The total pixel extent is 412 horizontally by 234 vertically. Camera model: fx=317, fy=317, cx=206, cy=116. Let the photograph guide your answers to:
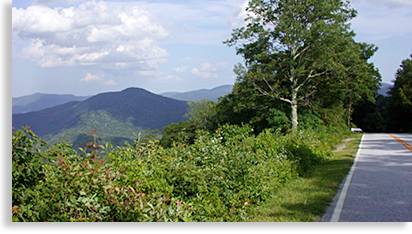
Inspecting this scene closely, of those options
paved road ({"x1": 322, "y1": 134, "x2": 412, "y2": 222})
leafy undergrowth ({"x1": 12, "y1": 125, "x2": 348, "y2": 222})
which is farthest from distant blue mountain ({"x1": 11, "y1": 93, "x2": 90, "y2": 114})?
paved road ({"x1": 322, "y1": 134, "x2": 412, "y2": 222})

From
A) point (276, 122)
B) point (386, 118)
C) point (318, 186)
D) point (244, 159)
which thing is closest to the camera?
point (244, 159)

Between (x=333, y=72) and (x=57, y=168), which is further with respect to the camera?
(x=333, y=72)

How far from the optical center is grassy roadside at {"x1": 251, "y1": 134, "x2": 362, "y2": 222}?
607cm

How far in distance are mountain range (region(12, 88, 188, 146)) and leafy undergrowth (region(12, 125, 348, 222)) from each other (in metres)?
79.3

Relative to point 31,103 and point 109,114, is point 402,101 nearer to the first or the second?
point 31,103

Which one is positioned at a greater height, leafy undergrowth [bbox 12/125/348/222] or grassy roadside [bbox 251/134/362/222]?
leafy undergrowth [bbox 12/125/348/222]

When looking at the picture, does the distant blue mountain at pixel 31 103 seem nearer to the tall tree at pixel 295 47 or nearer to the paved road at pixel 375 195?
the paved road at pixel 375 195

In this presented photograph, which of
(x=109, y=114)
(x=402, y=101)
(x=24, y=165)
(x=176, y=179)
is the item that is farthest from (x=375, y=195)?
(x=109, y=114)

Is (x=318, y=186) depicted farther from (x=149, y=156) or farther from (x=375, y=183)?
(x=149, y=156)

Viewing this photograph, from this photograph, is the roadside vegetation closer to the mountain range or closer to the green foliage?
the green foliage

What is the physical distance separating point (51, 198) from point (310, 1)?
83.8ft

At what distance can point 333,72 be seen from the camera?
88.3ft

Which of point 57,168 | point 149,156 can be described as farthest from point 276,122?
point 57,168

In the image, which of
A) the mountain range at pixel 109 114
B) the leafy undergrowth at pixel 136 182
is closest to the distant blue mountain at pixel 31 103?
the leafy undergrowth at pixel 136 182
